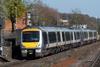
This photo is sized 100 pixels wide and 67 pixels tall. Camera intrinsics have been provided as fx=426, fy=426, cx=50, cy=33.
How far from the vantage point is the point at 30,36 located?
36.9 metres

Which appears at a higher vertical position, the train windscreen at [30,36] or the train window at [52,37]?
the train windscreen at [30,36]

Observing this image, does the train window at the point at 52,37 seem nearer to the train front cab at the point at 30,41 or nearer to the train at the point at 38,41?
the train at the point at 38,41

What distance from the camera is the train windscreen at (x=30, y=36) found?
120ft

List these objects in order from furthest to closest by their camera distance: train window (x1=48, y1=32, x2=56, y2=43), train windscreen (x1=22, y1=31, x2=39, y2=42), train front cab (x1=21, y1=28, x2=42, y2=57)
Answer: train window (x1=48, y1=32, x2=56, y2=43), train windscreen (x1=22, y1=31, x2=39, y2=42), train front cab (x1=21, y1=28, x2=42, y2=57)

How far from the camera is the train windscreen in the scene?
36625mm

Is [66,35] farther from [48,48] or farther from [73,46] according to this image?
[48,48]

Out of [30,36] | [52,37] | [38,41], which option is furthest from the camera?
[52,37]

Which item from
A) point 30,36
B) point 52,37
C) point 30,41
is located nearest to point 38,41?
point 30,41

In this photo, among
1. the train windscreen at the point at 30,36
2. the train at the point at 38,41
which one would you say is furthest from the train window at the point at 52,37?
the train windscreen at the point at 30,36

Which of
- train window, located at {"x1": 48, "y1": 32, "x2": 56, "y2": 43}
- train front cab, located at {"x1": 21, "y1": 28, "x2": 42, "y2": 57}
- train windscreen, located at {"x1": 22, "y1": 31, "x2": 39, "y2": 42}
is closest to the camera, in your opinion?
train front cab, located at {"x1": 21, "y1": 28, "x2": 42, "y2": 57}

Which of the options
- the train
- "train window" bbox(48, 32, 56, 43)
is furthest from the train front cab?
"train window" bbox(48, 32, 56, 43)

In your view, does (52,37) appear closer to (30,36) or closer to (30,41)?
(30,36)

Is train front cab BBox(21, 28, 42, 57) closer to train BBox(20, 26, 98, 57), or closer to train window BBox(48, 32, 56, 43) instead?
train BBox(20, 26, 98, 57)

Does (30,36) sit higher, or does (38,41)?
(30,36)
